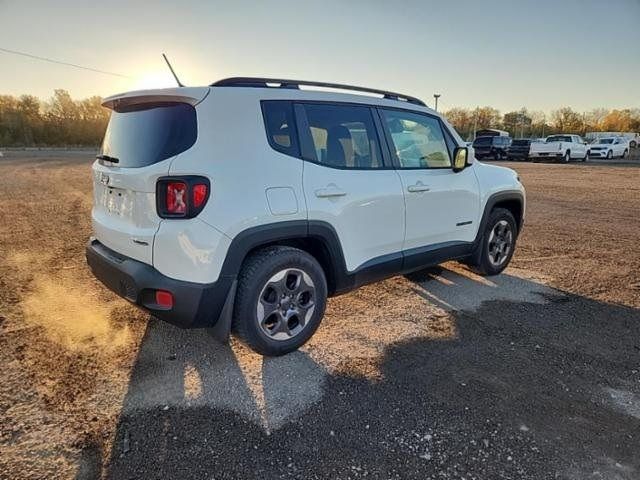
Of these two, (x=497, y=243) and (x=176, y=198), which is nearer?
(x=176, y=198)

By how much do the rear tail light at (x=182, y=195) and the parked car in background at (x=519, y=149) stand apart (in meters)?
32.1

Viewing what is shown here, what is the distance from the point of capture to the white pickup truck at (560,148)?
2834 centimetres

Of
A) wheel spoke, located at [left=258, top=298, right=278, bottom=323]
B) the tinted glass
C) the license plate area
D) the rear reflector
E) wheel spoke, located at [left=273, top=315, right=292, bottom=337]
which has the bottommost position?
wheel spoke, located at [left=273, top=315, right=292, bottom=337]

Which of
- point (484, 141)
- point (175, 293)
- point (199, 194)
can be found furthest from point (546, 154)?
point (175, 293)

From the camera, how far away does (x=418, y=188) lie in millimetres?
3686

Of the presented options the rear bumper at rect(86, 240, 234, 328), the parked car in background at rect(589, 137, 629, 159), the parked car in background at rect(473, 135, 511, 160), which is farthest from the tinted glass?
the parked car in background at rect(589, 137, 629, 159)

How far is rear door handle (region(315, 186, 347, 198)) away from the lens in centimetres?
301

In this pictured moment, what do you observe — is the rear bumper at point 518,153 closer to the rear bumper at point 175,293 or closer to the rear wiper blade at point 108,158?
the rear wiper blade at point 108,158

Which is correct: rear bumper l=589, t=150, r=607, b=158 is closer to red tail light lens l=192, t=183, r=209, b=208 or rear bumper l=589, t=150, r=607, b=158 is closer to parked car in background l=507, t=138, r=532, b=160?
parked car in background l=507, t=138, r=532, b=160

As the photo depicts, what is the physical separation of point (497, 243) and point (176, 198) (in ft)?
12.2

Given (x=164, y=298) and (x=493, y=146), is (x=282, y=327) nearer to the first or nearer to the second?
(x=164, y=298)

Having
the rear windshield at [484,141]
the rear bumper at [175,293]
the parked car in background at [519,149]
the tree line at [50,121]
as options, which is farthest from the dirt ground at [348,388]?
the tree line at [50,121]

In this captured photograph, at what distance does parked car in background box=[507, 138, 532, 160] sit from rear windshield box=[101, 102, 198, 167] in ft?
105

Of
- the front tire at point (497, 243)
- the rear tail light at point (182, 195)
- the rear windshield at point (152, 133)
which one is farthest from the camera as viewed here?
the front tire at point (497, 243)
